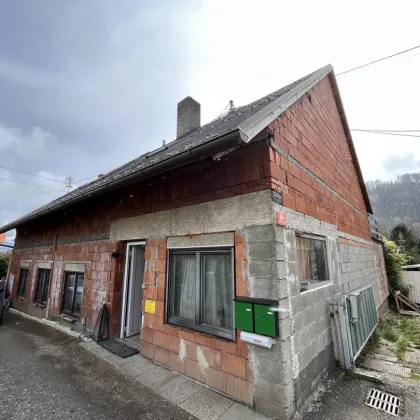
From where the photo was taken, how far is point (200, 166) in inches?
141

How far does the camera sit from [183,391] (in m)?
2.94

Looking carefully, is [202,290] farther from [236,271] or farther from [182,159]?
[182,159]

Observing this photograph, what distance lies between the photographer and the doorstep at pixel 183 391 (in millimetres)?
2518

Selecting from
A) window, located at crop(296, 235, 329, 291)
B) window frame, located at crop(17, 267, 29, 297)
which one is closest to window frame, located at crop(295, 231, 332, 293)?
window, located at crop(296, 235, 329, 291)

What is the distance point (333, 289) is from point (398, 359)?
5.51ft

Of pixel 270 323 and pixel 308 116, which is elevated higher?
pixel 308 116

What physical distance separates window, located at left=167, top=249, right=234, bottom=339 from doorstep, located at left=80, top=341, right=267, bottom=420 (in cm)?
69

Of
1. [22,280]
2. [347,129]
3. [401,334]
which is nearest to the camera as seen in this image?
[401,334]

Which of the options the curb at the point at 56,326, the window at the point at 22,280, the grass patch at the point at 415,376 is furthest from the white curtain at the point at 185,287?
the window at the point at 22,280

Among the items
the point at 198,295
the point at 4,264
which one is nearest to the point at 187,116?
the point at 198,295

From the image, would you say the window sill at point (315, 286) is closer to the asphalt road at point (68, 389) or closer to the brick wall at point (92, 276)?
the asphalt road at point (68, 389)

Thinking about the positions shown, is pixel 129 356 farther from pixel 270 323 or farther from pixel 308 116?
pixel 308 116

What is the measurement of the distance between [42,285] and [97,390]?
6289mm

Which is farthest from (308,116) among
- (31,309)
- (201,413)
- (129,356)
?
(31,309)
